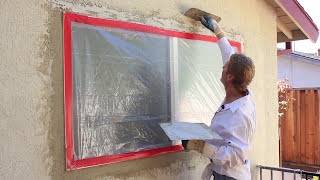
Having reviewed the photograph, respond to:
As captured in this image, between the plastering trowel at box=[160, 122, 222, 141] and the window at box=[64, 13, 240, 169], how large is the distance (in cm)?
35

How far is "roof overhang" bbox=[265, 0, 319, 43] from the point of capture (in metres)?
4.47

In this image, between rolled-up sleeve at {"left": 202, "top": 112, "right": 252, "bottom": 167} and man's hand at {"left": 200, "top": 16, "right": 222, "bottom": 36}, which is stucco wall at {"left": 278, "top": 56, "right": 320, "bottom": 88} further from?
rolled-up sleeve at {"left": 202, "top": 112, "right": 252, "bottom": 167}

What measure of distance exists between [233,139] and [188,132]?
1.12ft

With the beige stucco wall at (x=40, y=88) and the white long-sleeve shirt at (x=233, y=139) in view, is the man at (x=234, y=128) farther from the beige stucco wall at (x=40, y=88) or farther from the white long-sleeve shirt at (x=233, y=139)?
the beige stucco wall at (x=40, y=88)

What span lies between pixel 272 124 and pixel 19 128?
3.47 m

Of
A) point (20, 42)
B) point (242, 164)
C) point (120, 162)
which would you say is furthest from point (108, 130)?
point (242, 164)

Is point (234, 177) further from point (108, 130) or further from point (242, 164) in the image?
point (108, 130)

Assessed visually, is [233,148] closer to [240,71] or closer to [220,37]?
[240,71]

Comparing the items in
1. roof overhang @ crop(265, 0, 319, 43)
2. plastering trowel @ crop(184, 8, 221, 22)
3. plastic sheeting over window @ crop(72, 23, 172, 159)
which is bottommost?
plastic sheeting over window @ crop(72, 23, 172, 159)

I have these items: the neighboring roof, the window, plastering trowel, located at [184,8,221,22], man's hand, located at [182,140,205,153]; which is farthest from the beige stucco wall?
the neighboring roof

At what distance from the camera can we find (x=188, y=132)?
254 centimetres

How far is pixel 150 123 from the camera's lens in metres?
2.92

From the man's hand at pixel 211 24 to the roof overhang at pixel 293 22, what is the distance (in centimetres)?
145

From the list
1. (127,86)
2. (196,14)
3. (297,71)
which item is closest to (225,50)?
(196,14)
